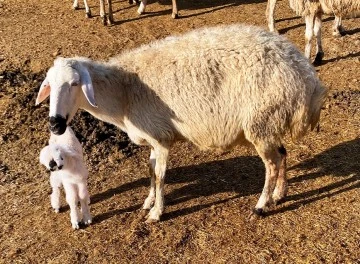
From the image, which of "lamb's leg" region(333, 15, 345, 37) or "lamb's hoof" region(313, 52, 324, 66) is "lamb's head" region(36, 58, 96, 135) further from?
"lamb's leg" region(333, 15, 345, 37)

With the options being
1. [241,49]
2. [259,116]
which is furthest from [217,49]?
[259,116]

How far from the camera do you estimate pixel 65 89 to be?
4.89 meters

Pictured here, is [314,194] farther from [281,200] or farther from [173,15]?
[173,15]

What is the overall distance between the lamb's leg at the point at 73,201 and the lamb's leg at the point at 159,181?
784 mm

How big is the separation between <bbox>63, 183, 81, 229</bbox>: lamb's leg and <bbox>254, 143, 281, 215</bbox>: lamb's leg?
197cm

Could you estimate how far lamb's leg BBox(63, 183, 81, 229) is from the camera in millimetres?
5449

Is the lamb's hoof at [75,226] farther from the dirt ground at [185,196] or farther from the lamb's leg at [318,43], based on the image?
the lamb's leg at [318,43]

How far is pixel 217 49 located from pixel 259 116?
2.67 ft

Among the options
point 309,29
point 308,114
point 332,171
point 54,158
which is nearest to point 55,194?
point 54,158

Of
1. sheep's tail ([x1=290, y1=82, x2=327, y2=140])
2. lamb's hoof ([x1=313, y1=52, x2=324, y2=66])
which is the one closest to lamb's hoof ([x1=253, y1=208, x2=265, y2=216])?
sheep's tail ([x1=290, y1=82, x2=327, y2=140])

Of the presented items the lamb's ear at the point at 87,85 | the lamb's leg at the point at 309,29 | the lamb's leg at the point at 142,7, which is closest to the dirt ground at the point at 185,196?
the lamb's leg at the point at 309,29

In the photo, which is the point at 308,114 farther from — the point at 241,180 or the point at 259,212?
the point at 241,180

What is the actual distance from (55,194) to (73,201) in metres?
0.53

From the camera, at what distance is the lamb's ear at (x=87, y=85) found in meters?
4.88
